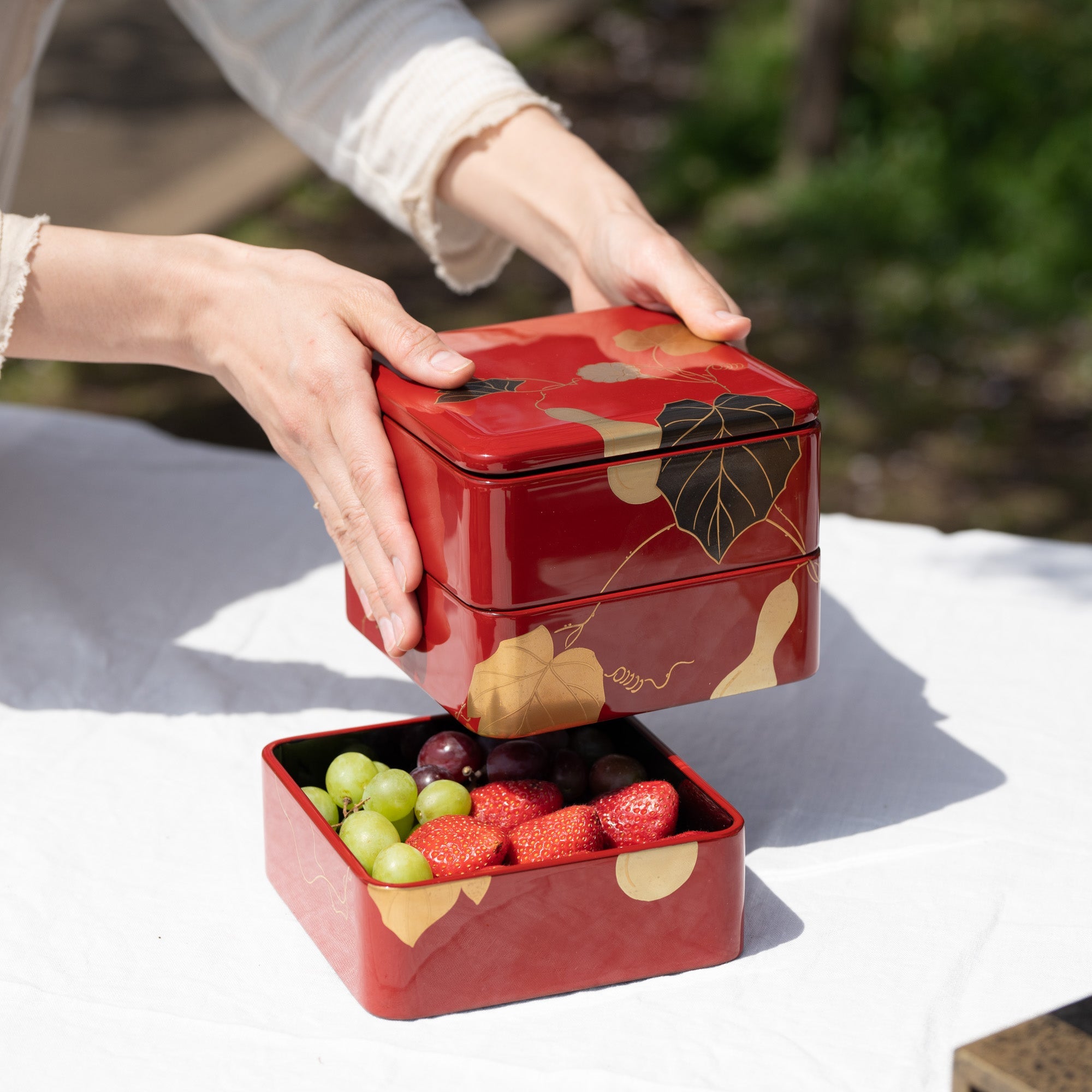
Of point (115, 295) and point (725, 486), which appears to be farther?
point (115, 295)

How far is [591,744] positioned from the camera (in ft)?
3.58

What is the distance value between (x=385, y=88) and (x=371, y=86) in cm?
3

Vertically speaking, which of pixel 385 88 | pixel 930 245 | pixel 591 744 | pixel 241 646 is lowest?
pixel 930 245

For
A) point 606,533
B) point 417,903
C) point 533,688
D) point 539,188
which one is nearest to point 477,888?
point 417,903

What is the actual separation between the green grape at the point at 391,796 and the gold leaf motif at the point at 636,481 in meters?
0.26

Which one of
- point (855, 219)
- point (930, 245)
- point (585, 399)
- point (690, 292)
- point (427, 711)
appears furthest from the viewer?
point (855, 219)

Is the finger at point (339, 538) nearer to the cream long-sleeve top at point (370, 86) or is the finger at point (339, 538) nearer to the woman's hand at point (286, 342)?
the woman's hand at point (286, 342)

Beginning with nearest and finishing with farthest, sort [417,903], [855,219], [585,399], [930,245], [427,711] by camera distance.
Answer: [417,903] → [585,399] → [427,711] → [930,245] → [855,219]

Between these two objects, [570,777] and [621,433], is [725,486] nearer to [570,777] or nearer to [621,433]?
[621,433]

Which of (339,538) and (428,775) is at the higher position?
(339,538)

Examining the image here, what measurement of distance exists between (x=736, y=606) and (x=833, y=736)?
0.35 metres

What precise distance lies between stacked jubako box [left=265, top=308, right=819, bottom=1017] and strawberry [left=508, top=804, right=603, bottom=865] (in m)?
0.04

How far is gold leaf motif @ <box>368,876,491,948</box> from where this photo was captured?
868mm

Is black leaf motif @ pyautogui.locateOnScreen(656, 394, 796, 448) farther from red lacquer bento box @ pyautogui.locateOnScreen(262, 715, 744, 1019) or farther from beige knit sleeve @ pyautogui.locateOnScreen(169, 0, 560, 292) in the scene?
beige knit sleeve @ pyautogui.locateOnScreen(169, 0, 560, 292)
